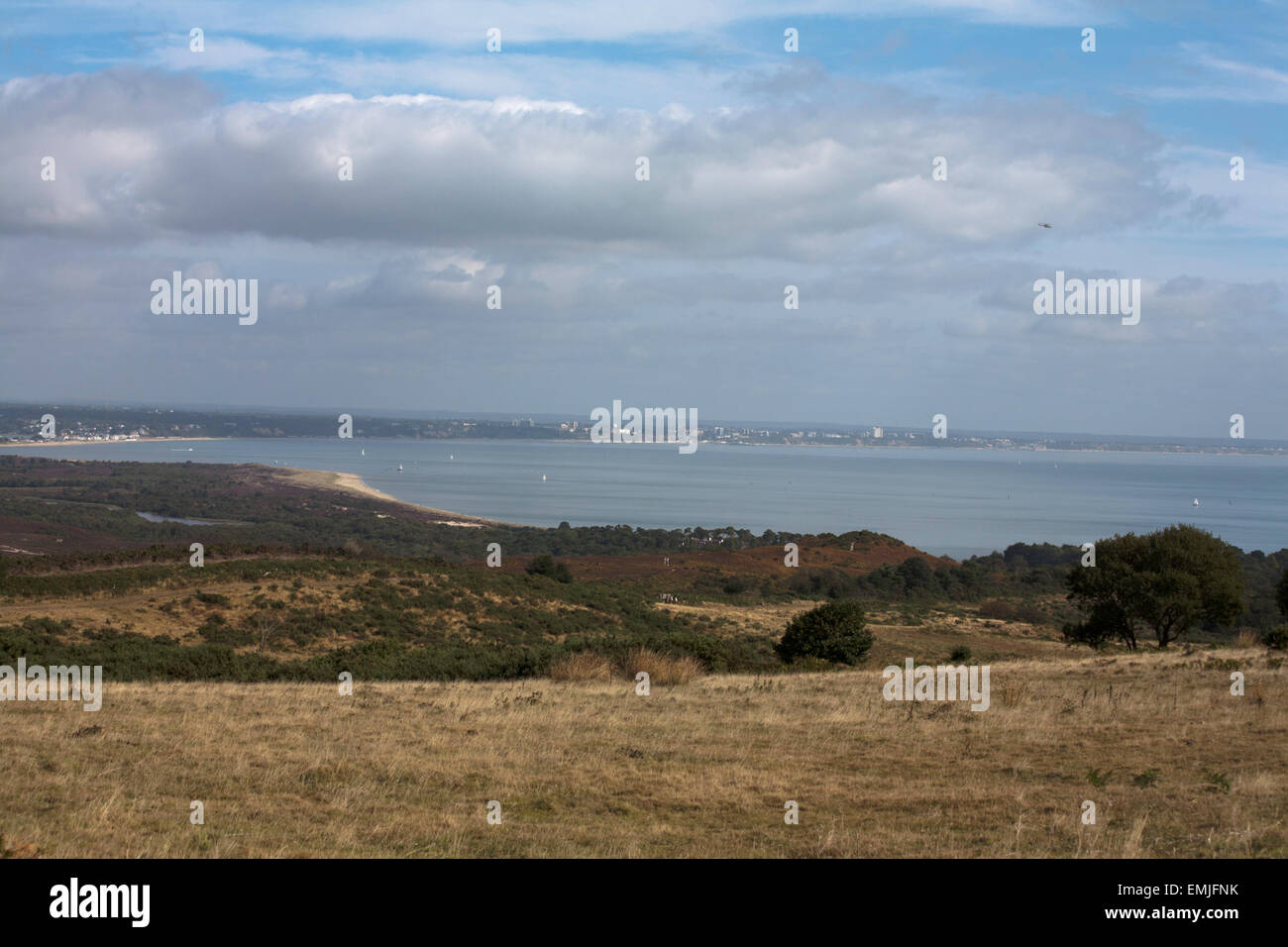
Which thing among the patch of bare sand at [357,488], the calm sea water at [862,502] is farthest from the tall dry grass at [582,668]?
the calm sea water at [862,502]

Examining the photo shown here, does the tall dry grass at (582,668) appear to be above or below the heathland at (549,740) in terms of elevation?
below

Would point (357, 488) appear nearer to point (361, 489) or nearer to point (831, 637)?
point (361, 489)

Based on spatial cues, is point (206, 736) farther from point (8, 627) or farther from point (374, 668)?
point (8, 627)

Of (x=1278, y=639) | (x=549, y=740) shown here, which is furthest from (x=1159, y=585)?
(x=549, y=740)

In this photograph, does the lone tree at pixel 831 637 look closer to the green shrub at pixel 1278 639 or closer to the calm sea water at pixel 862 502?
the green shrub at pixel 1278 639

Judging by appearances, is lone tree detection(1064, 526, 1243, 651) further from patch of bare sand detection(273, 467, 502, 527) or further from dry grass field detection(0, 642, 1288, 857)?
patch of bare sand detection(273, 467, 502, 527)

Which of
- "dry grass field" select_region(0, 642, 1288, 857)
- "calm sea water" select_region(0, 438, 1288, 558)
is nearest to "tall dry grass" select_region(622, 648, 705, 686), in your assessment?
"dry grass field" select_region(0, 642, 1288, 857)

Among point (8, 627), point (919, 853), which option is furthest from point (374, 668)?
point (919, 853)
